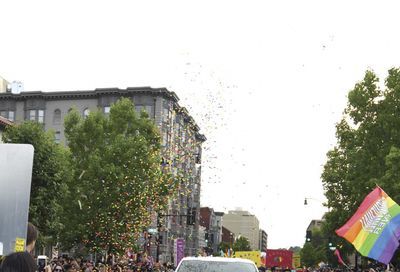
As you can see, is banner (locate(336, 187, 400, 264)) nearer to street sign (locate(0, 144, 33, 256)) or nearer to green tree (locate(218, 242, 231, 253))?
street sign (locate(0, 144, 33, 256))

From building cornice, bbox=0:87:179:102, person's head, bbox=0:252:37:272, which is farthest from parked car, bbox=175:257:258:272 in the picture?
building cornice, bbox=0:87:179:102

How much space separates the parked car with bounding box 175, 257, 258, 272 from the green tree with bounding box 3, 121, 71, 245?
1199 inches

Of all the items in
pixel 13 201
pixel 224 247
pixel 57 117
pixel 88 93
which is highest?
pixel 88 93

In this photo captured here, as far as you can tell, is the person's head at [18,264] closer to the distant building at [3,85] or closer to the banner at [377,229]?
the banner at [377,229]

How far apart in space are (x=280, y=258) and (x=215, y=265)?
44360 millimetres

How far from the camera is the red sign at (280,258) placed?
54.5 m

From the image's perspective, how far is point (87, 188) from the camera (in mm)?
49469

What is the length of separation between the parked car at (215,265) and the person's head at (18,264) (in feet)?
20.3

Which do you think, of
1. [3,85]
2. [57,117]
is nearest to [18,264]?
[57,117]

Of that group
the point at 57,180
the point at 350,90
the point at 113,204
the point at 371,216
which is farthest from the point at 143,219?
the point at 371,216

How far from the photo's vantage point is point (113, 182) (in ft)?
159

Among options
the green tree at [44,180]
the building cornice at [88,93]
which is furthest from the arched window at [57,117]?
the green tree at [44,180]

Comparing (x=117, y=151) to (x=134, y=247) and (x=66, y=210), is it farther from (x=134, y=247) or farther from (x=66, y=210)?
(x=134, y=247)

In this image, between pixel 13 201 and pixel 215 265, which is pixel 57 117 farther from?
pixel 13 201
